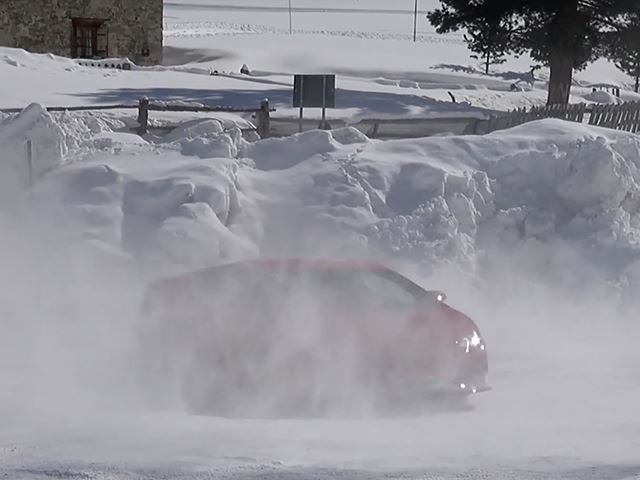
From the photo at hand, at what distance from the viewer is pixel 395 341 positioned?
34.7ft

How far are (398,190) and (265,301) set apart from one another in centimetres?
665

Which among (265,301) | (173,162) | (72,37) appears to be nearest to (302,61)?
(72,37)

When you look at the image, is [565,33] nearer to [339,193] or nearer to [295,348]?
[339,193]

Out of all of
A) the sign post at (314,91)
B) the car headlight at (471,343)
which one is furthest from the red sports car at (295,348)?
the sign post at (314,91)

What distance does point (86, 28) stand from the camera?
53.4 meters

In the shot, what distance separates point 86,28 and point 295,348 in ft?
147

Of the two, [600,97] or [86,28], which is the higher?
[86,28]

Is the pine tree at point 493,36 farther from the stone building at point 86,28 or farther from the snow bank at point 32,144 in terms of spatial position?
the snow bank at point 32,144

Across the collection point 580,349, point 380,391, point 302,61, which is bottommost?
point 302,61

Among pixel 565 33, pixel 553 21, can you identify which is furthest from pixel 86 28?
pixel 565 33

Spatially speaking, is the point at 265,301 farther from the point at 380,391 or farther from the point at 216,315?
the point at 380,391

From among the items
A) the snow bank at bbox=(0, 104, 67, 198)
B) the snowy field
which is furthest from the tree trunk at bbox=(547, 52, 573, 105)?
the snow bank at bbox=(0, 104, 67, 198)

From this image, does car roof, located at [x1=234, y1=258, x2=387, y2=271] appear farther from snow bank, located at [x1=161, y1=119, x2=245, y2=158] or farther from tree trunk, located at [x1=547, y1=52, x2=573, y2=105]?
tree trunk, located at [x1=547, y1=52, x2=573, y2=105]

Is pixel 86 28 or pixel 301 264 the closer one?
pixel 301 264
